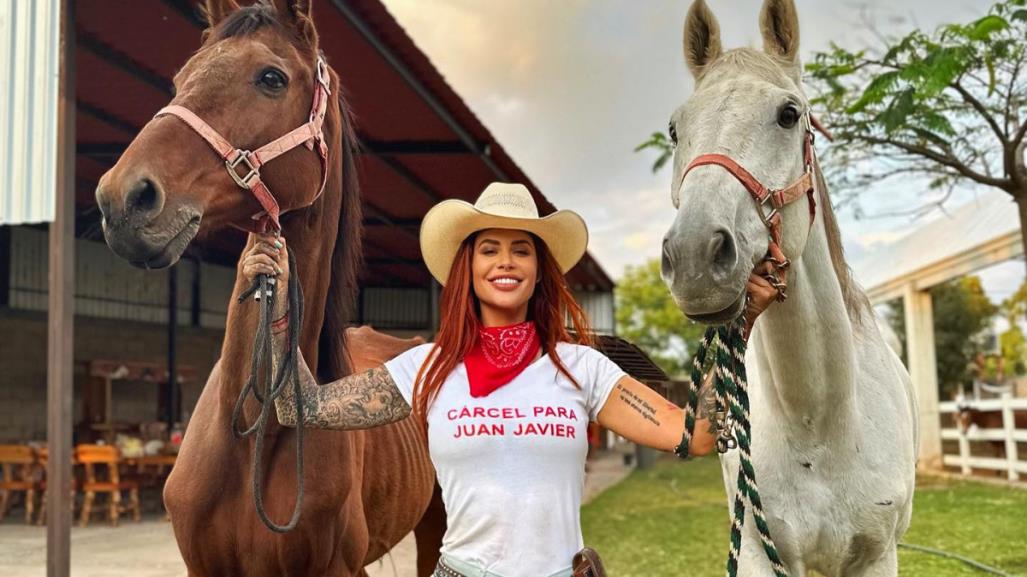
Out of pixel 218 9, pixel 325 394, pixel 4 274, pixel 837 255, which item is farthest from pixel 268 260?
pixel 4 274

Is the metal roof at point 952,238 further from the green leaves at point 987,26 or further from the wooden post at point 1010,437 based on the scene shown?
the green leaves at point 987,26

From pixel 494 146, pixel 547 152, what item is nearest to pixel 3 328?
pixel 494 146

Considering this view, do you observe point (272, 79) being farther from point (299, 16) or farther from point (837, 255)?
point (837, 255)

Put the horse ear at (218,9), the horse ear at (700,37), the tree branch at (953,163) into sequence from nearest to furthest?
the horse ear at (700,37)
the horse ear at (218,9)
the tree branch at (953,163)

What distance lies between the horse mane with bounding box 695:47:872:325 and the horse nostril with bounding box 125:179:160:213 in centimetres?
136

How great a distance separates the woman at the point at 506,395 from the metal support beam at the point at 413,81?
3390 millimetres

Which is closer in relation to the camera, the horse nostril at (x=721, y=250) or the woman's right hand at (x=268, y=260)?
the horse nostril at (x=721, y=250)

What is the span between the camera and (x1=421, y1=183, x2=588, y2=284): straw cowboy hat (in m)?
1.96

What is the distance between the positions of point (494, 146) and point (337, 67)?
84.4 inches

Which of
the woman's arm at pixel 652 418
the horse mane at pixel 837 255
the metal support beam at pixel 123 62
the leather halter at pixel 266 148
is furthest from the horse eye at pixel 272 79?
the metal support beam at pixel 123 62

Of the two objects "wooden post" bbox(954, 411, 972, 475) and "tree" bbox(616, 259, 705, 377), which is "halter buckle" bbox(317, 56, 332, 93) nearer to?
"wooden post" bbox(954, 411, 972, 475)

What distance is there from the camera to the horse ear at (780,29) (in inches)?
90.3

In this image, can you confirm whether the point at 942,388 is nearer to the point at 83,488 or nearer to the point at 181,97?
the point at 83,488

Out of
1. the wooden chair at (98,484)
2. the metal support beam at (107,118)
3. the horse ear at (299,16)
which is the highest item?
the metal support beam at (107,118)
